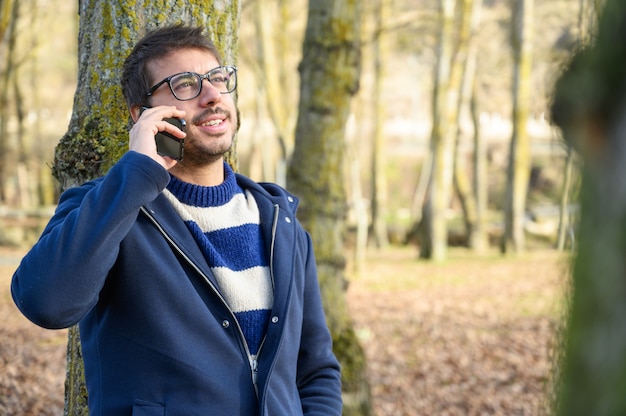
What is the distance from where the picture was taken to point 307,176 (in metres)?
6.91

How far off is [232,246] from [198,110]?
1.73 feet

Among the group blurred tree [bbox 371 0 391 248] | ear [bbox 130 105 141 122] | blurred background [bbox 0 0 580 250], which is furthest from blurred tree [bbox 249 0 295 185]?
ear [bbox 130 105 141 122]

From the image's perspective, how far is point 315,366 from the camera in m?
2.92

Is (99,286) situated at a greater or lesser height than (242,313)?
greater

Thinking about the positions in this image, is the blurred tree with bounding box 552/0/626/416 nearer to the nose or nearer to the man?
the man

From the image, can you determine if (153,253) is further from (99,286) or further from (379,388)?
(379,388)

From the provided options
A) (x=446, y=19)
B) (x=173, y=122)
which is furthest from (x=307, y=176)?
Result: (x=446, y=19)

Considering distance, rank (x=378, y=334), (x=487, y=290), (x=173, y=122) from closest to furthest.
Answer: (x=173, y=122) → (x=378, y=334) → (x=487, y=290)

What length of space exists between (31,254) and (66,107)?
33.7 meters

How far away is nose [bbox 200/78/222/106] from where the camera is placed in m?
2.75

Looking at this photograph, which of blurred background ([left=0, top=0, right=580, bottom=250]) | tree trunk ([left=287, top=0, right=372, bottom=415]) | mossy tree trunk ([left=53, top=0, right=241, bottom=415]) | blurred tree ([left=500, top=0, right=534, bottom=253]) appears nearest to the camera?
mossy tree trunk ([left=53, top=0, right=241, bottom=415])

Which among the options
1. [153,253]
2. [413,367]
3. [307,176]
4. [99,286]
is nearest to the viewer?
[99,286]

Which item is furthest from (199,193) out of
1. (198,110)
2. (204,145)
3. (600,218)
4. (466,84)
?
(466,84)

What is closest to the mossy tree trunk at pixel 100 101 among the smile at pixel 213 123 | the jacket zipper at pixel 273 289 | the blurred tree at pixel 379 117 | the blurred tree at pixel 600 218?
the smile at pixel 213 123
